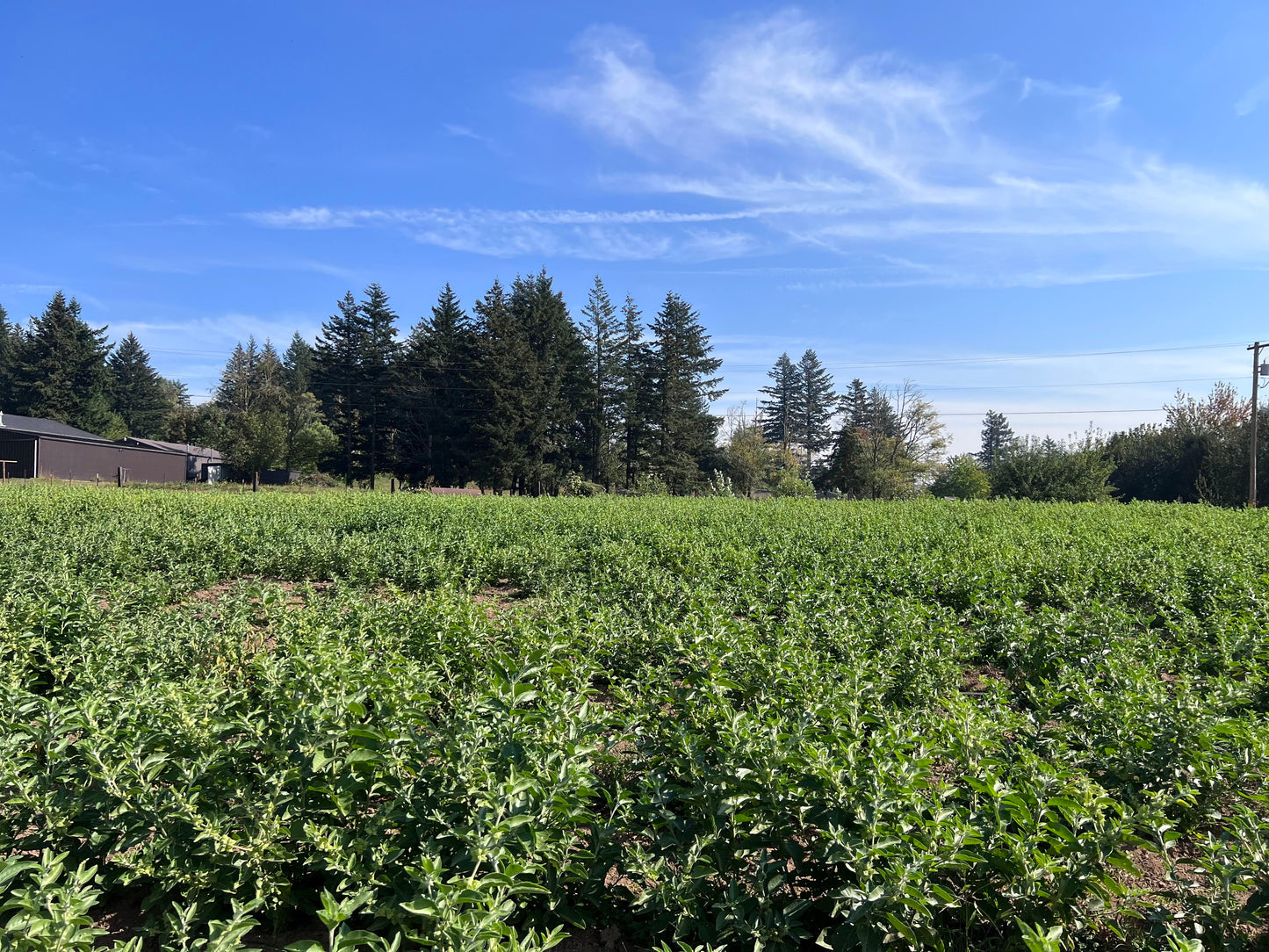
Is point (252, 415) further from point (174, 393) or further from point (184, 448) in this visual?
point (174, 393)

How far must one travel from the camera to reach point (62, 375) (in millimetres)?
54781

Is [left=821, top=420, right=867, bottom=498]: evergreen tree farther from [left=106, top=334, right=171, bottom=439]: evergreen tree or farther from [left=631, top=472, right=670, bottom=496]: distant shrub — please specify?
[left=106, top=334, right=171, bottom=439]: evergreen tree

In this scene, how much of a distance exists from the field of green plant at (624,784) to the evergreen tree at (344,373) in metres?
44.9

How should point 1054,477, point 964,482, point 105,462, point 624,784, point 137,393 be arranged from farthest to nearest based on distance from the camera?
1. point 137,393
2. point 105,462
3. point 964,482
4. point 1054,477
5. point 624,784

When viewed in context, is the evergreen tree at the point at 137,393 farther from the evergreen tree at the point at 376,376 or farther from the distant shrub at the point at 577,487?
the distant shrub at the point at 577,487

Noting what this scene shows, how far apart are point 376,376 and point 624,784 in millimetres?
50120

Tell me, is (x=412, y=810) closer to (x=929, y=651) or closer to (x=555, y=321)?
(x=929, y=651)

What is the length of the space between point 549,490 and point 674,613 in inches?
1468

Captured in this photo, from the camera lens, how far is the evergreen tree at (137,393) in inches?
2653

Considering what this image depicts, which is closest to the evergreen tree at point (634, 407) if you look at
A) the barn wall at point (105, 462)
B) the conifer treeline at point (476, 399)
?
the conifer treeline at point (476, 399)

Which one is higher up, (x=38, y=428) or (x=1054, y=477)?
(x=38, y=428)

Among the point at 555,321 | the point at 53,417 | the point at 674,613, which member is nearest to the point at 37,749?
the point at 674,613

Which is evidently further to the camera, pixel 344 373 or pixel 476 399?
pixel 344 373

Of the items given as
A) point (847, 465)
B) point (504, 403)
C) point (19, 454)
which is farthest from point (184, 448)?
point (847, 465)
